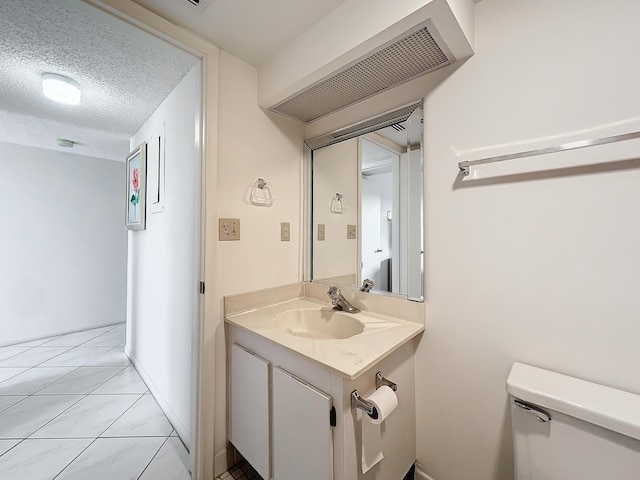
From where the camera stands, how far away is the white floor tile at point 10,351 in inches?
104

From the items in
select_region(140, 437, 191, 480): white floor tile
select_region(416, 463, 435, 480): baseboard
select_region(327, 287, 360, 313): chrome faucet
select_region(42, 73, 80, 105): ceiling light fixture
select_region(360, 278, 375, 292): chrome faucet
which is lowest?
select_region(140, 437, 191, 480): white floor tile

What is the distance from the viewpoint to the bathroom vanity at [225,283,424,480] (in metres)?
0.86

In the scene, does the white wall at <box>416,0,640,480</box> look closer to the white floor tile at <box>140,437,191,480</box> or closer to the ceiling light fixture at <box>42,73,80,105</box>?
the white floor tile at <box>140,437,191,480</box>

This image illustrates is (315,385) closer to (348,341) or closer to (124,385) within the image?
(348,341)

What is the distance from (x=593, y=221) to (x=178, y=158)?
6.48 ft

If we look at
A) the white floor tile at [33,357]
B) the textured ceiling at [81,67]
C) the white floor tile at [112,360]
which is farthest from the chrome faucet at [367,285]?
the white floor tile at [33,357]

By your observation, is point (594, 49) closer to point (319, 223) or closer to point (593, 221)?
point (593, 221)

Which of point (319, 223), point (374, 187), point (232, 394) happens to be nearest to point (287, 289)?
point (319, 223)

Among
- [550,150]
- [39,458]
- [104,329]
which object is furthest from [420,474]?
[104,329]

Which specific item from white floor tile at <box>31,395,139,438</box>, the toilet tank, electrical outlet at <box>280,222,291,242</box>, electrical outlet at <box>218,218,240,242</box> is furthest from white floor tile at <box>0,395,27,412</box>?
the toilet tank

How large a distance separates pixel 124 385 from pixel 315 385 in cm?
214

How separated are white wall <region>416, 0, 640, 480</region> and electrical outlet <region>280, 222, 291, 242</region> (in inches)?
33.5

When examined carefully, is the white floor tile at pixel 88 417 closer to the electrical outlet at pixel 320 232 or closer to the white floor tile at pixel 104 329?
the white floor tile at pixel 104 329

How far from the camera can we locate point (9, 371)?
2.33 meters
